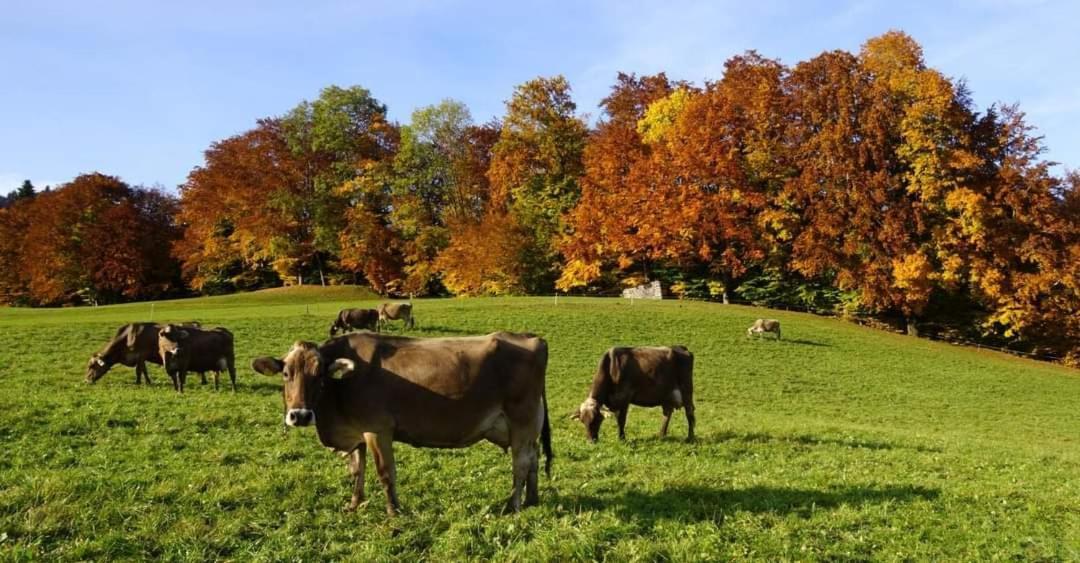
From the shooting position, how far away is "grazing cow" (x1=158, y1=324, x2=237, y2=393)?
1862 cm

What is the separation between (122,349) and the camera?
65.2ft

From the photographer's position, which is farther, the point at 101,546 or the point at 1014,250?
the point at 1014,250

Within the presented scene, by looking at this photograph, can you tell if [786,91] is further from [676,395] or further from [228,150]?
[228,150]

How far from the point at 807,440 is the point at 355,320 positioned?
22903mm

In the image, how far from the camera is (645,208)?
5191cm

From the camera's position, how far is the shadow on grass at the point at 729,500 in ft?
27.9

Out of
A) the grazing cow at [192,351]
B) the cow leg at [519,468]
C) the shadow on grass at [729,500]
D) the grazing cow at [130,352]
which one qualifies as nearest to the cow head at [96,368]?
the grazing cow at [130,352]

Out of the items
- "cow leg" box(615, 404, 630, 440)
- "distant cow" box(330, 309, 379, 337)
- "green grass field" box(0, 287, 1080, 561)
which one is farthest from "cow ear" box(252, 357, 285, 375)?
"distant cow" box(330, 309, 379, 337)

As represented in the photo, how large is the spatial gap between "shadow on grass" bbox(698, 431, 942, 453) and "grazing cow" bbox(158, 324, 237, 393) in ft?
45.7

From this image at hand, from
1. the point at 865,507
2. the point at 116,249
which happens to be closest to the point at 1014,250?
the point at 865,507

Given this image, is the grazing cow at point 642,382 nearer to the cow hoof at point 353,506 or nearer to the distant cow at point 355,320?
the cow hoof at point 353,506

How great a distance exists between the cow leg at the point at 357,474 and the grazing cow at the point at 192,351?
12252mm

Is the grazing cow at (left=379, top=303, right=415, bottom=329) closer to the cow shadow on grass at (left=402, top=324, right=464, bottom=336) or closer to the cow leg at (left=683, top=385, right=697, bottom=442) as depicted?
the cow shadow on grass at (left=402, top=324, right=464, bottom=336)

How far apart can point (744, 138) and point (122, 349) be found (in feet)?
149
